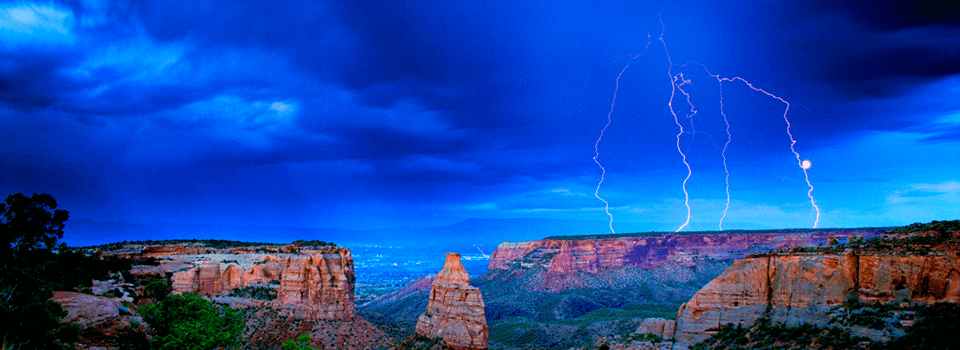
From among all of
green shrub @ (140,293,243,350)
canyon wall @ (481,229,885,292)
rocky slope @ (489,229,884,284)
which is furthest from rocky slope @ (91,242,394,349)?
rocky slope @ (489,229,884,284)

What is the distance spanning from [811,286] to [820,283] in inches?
18.4

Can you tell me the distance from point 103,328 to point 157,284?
12425 mm

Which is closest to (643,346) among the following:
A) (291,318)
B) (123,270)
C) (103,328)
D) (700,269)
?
(103,328)

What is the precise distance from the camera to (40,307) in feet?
54.6

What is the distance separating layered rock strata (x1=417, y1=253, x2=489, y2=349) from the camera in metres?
44.2

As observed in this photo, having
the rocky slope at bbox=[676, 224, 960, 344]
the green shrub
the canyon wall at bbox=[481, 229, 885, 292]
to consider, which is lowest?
the canyon wall at bbox=[481, 229, 885, 292]

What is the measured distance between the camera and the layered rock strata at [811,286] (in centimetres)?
2195

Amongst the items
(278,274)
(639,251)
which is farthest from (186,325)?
(639,251)

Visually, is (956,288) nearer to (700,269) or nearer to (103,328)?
(103,328)

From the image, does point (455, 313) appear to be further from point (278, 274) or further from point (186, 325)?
point (186, 325)

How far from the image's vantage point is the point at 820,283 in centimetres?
2489

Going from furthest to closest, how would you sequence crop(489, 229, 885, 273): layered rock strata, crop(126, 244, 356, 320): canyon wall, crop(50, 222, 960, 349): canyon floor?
crop(489, 229, 885, 273): layered rock strata → crop(126, 244, 356, 320): canyon wall → crop(50, 222, 960, 349): canyon floor

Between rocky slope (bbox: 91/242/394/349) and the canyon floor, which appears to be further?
rocky slope (bbox: 91/242/394/349)

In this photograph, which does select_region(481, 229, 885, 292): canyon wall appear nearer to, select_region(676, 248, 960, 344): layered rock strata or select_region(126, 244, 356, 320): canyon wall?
select_region(126, 244, 356, 320): canyon wall
